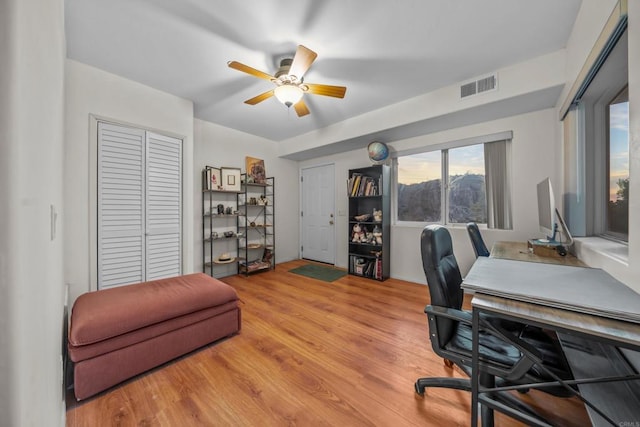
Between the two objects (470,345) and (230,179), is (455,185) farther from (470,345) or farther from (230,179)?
(230,179)

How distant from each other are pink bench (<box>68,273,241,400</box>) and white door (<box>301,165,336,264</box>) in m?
2.74

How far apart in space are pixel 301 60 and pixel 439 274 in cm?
182

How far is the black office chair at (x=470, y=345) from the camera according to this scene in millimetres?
1033

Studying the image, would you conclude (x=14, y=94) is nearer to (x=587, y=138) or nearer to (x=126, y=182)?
(x=126, y=182)

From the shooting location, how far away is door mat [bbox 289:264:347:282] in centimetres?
384

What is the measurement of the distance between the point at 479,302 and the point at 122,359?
2086 mm

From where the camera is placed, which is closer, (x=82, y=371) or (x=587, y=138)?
(x=82, y=371)

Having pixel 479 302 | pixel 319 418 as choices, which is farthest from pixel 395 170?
pixel 319 418

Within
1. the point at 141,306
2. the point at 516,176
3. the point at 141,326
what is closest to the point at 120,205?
the point at 141,306

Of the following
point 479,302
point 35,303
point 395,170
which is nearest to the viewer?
point 35,303

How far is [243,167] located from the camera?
4.18 metres

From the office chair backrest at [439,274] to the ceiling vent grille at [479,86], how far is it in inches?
75.2

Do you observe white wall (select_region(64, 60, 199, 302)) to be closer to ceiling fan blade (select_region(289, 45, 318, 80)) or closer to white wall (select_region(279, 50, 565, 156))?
ceiling fan blade (select_region(289, 45, 318, 80))

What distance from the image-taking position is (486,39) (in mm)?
1918
